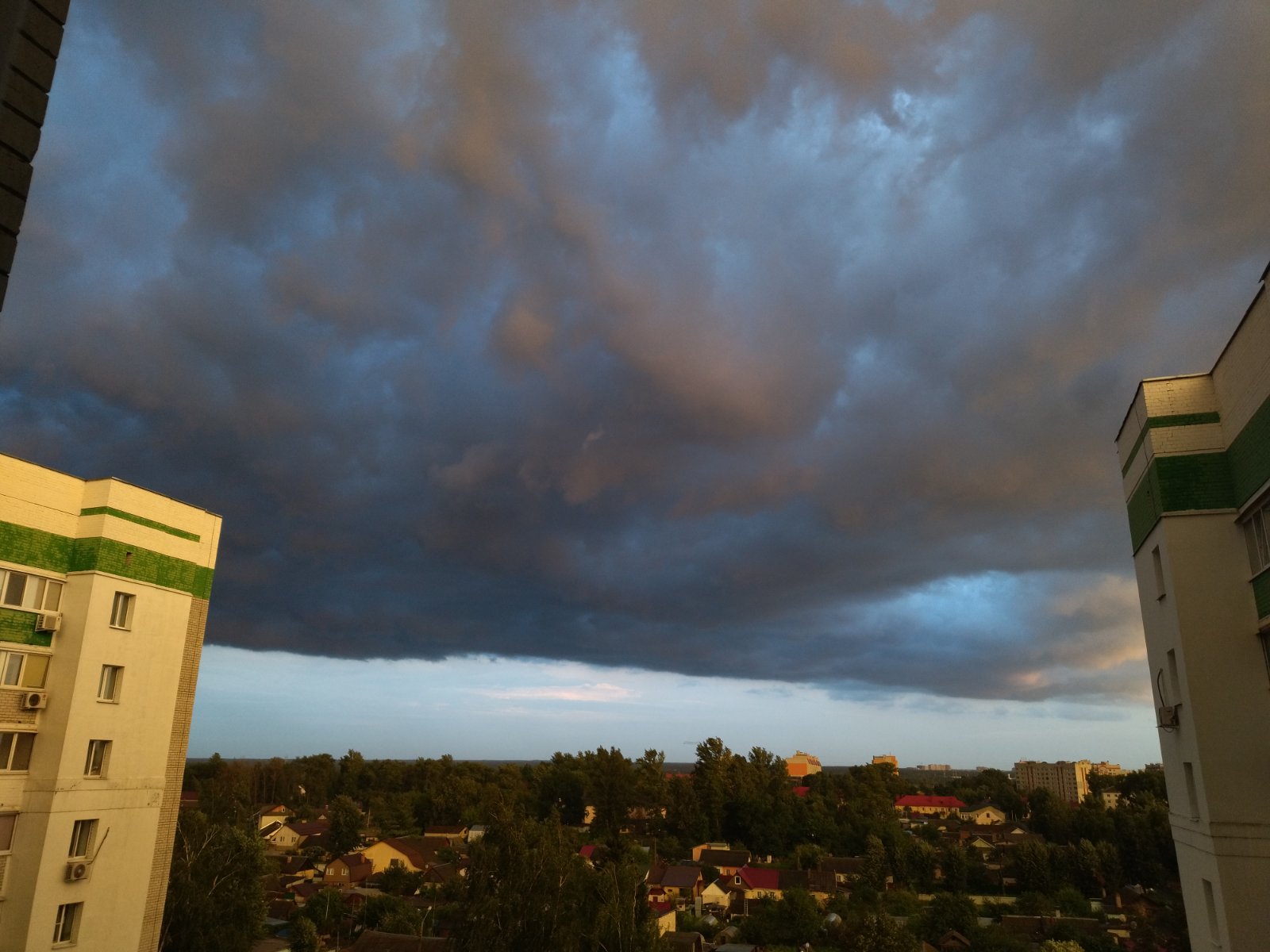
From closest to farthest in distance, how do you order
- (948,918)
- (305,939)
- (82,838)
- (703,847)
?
(82,838), (305,939), (948,918), (703,847)

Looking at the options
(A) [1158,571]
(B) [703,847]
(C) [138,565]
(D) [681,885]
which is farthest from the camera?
(B) [703,847]

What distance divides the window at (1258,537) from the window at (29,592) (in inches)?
918

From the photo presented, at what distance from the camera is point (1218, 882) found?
38.7 feet

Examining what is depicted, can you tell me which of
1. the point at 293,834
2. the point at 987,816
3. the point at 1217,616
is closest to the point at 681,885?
the point at 293,834

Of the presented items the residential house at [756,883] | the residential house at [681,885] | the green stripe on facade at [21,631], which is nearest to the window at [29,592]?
the green stripe on facade at [21,631]

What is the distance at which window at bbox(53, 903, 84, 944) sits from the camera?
17.1 meters

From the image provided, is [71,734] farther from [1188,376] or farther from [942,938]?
[942,938]

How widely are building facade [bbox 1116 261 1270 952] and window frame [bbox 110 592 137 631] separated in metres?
21.6

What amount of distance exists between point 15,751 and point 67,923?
12.7ft

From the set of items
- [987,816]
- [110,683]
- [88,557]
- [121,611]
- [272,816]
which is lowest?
[987,816]

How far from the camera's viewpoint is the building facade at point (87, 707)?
16.9 m

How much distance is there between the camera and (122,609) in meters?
19.0

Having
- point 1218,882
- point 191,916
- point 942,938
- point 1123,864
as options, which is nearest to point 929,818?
point 1123,864

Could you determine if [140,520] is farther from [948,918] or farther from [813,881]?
[813,881]
